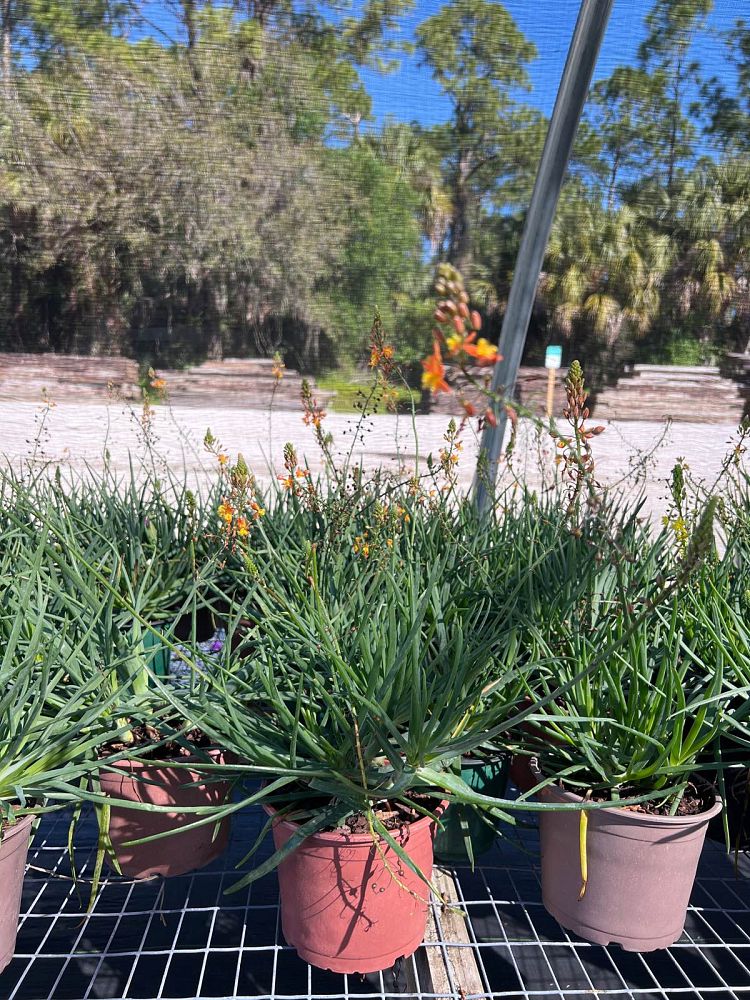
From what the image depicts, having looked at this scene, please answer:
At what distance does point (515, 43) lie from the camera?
2598 mm

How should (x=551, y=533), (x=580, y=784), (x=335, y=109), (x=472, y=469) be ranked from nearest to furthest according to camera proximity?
(x=580, y=784) < (x=551, y=533) < (x=335, y=109) < (x=472, y=469)

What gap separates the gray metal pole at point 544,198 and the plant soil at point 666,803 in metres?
0.79

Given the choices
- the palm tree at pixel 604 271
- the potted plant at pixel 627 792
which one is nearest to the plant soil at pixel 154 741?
the potted plant at pixel 627 792

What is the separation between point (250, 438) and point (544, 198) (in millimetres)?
1553

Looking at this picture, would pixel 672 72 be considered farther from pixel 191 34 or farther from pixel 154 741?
pixel 154 741

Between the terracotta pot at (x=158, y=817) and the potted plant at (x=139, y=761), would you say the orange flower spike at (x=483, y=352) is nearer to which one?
the potted plant at (x=139, y=761)

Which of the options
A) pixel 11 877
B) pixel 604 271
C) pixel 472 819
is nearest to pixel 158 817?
pixel 11 877

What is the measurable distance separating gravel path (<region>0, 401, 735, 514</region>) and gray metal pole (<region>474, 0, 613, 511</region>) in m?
0.38

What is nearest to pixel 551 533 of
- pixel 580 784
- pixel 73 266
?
pixel 580 784

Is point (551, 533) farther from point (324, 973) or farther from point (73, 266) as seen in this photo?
point (73, 266)

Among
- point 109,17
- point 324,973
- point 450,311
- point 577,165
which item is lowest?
point 324,973

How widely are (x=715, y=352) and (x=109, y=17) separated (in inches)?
100

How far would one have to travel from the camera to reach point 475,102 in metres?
2.73

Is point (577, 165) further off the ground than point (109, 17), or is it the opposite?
point (109, 17)
